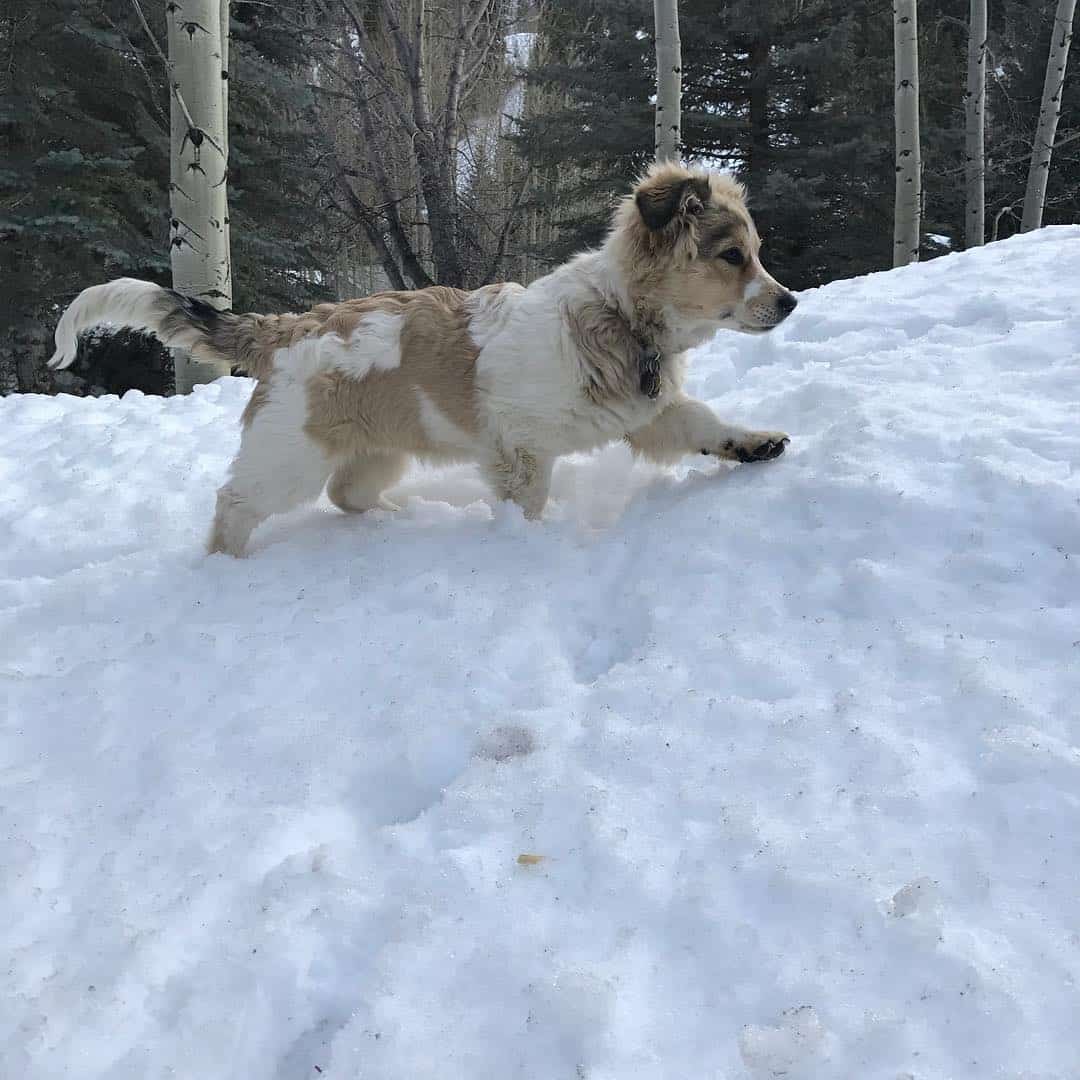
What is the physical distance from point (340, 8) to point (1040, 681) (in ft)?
66.1

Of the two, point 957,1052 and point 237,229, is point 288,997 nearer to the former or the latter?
point 957,1052

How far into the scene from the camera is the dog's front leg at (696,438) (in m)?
4.18

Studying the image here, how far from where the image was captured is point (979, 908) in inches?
75.6

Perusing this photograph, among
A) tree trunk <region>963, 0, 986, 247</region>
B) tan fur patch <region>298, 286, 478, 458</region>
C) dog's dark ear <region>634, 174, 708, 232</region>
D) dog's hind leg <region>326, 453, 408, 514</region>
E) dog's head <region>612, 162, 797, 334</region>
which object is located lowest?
dog's hind leg <region>326, 453, 408, 514</region>

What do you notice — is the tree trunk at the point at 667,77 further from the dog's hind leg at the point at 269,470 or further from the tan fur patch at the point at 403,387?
the dog's hind leg at the point at 269,470

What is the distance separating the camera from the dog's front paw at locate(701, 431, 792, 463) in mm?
4168

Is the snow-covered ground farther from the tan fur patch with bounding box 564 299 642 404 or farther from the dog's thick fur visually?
the tan fur patch with bounding box 564 299 642 404

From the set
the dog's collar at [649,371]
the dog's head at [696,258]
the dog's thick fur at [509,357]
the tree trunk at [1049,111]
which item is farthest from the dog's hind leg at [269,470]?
the tree trunk at [1049,111]

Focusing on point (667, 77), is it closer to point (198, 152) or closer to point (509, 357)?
point (198, 152)

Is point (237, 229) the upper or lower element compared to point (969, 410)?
upper

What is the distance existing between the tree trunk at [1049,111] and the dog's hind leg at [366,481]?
1412 centimetres

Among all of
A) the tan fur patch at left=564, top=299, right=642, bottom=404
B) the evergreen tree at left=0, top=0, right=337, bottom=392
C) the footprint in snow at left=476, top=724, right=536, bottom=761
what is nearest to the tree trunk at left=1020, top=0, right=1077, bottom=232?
the evergreen tree at left=0, top=0, right=337, bottom=392

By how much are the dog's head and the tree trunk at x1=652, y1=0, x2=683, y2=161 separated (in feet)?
26.1

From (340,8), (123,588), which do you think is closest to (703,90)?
(340,8)
